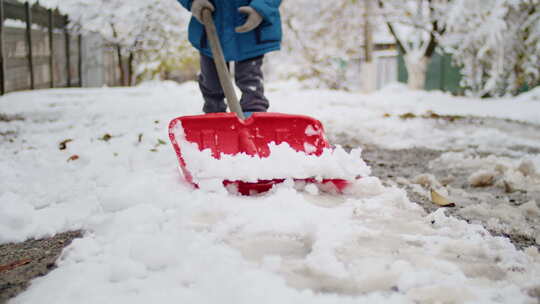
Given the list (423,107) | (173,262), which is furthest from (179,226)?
(423,107)

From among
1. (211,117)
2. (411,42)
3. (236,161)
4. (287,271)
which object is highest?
(411,42)

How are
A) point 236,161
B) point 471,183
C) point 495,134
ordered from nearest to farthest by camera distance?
point 236,161 < point 471,183 < point 495,134

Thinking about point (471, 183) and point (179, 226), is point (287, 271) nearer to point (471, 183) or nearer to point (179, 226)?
point (179, 226)

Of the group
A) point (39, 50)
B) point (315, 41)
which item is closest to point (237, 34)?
point (39, 50)

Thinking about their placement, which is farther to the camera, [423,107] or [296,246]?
[423,107]

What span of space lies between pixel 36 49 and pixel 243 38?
5177 mm

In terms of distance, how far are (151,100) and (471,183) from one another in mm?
3954

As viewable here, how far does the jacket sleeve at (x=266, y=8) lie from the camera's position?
7.45 feet

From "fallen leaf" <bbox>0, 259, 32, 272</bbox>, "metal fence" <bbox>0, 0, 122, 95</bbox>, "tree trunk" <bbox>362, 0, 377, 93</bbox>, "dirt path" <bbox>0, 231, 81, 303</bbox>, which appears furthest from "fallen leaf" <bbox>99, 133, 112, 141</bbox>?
"tree trunk" <bbox>362, 0, 377, 93</bbox>

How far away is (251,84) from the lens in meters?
2.54

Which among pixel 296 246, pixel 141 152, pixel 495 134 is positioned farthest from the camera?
pixel 495 134

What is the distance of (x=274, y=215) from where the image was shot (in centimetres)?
135

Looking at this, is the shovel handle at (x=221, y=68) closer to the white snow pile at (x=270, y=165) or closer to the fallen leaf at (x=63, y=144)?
the white snow pile at (x=270, y=165)

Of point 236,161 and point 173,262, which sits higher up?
point 236,161
